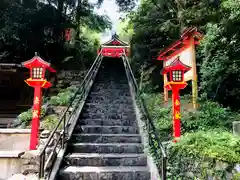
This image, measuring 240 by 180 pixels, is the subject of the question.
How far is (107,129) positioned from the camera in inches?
267

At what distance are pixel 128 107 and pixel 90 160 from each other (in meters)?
3.38

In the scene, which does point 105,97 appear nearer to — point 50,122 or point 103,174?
point 50,122

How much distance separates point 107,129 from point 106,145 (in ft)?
3.00

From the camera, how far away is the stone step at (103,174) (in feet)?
15.9

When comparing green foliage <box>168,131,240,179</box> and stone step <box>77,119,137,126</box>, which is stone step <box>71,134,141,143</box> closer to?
stone step <box>77,119,137,126</box>

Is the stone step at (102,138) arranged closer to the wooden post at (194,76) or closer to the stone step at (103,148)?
the stone step at (103,148)

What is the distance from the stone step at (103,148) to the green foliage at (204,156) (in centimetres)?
129

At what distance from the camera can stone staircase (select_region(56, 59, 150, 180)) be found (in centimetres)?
493

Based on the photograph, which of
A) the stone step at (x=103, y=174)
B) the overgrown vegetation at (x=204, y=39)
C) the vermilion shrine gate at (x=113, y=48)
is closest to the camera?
the stone step at (x=103, y=174)

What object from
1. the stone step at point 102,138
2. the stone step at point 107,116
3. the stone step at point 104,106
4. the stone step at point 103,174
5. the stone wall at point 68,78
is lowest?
the stone step at point 103,174

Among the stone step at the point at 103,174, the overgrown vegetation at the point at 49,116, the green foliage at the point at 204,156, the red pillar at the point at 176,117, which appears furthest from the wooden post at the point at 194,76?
the overgrown vegetation at the point at 49,116

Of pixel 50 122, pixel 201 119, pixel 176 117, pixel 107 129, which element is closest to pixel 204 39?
pixel 201 119

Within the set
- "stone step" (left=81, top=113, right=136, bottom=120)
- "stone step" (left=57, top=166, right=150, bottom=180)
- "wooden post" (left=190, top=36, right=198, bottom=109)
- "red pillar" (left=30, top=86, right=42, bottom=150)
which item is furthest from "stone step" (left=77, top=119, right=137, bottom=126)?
"stone step" (left=57, top=166, right=150, bottom=180)

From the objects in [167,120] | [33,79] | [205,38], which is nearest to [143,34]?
[205,38]
